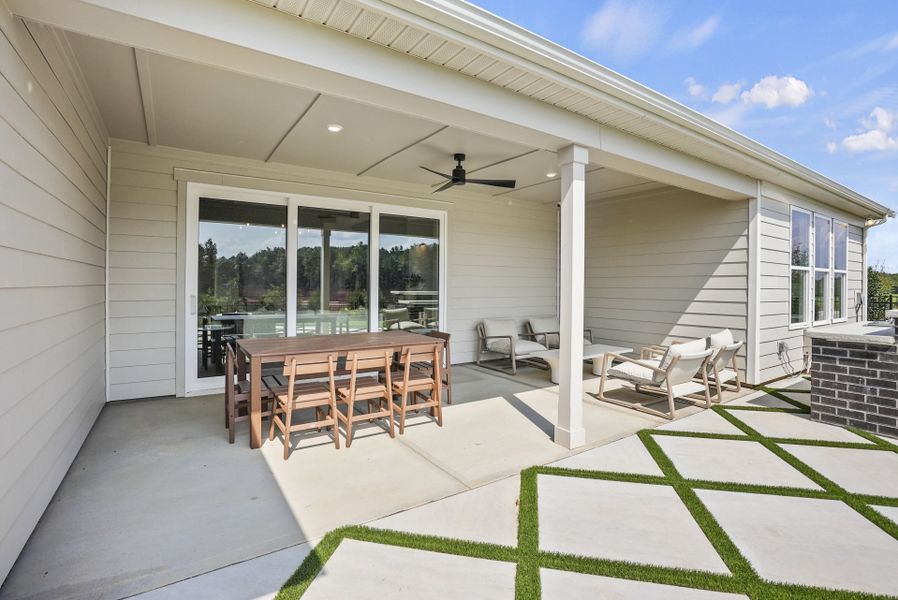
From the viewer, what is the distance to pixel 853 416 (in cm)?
413

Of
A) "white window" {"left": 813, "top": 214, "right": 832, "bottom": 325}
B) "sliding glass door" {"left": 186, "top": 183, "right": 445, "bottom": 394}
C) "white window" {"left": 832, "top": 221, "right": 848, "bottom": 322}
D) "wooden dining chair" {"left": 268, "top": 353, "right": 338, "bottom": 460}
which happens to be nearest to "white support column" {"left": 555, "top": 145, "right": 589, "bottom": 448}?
"wooden dining chair" {"left": 268, "top": 353, "right": 338, "bottom": 460}

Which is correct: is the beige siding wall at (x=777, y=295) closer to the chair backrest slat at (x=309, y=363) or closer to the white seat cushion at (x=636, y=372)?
the white seat cushion at (x=636, y=372)

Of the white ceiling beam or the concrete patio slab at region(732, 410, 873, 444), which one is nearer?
the white ceiling beam

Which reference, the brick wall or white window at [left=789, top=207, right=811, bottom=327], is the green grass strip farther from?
white window at [left=789, top=207, right=811, bottom=327]

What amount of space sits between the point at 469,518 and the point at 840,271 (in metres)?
8.43

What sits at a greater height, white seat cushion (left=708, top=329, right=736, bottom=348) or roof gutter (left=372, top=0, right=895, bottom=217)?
roof gutter (left=372, top=0, right=895, bottom=217)

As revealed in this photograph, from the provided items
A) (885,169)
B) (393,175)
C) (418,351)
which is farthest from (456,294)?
(885,169)

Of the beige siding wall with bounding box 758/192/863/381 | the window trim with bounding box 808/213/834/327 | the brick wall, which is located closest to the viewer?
the brick wall

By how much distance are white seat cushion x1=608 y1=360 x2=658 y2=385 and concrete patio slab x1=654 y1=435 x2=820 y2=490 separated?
89 centimetres

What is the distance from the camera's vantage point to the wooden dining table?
338 cm

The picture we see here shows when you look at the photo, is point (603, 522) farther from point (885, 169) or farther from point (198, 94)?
point (885, 169)

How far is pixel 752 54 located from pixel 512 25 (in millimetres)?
9941

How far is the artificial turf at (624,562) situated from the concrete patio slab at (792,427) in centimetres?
96

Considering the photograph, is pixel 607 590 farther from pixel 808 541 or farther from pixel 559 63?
pixel 559 63
